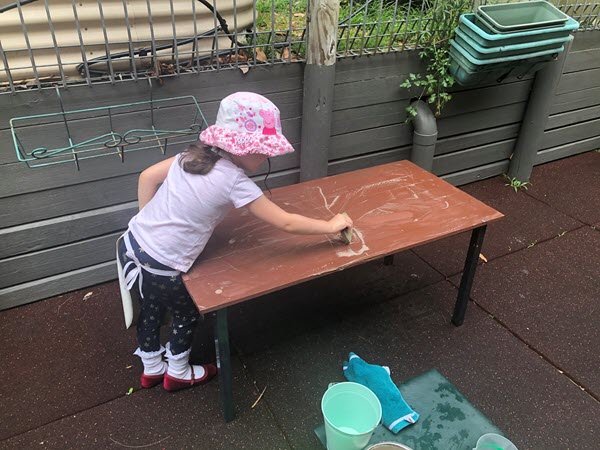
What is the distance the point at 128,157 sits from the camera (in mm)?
2758

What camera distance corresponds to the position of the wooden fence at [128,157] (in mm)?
2557

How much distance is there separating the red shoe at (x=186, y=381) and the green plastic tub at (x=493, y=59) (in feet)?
8.18

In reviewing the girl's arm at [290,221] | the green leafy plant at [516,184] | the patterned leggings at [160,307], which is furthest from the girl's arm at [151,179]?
the green leafy plant at [516,184]

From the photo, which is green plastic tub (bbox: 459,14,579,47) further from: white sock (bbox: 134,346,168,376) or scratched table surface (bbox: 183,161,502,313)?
white sock (bbox: 134,346,168,376)

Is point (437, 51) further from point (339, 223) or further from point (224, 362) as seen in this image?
point (224, 362)

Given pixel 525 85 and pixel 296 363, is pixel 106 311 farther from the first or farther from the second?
pixel 525 85

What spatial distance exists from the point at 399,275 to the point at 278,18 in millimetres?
2189

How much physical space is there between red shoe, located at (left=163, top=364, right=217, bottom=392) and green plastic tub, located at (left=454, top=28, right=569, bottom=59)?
8.31 feet

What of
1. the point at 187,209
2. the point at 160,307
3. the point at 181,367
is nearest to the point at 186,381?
the point at 181,367

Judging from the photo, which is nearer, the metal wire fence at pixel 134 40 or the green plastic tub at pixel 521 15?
the metal wire fence at pixel 134 40

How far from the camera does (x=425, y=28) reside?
3.43 meters

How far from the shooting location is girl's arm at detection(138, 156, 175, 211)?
85.7 inches

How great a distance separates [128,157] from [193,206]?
3.31 ft

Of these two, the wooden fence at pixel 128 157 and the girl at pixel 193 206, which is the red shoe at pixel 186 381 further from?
the wooden fence at pixel 128 157
